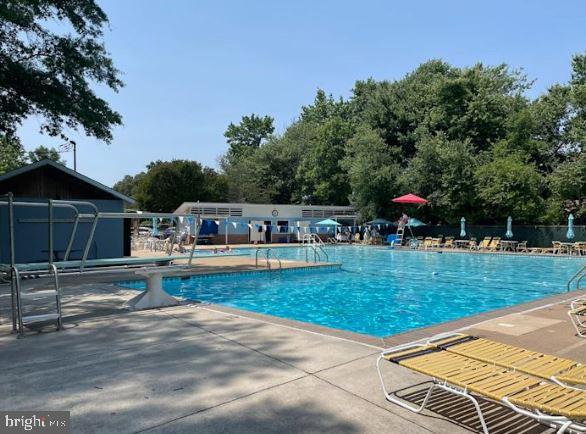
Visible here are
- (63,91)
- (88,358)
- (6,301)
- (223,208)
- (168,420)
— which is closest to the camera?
(168,420)

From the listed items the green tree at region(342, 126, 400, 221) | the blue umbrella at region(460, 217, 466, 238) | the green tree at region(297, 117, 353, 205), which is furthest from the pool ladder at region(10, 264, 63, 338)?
the green tree at region(297, 117, 353, 205)

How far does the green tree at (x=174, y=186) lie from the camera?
4756cm

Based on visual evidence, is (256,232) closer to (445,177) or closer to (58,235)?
(445,177)

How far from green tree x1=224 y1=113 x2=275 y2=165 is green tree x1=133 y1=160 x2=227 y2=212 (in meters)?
20.8

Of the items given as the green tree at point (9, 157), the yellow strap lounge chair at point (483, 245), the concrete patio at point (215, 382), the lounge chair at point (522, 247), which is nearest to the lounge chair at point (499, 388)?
the concrete patio at point (215, 382)

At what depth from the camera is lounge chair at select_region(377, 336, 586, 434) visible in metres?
2.70

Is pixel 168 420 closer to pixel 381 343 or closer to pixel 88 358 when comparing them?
pixel 88 358

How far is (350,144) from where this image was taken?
36.8 m

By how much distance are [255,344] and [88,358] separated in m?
1.82

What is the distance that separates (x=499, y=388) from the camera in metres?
3.04

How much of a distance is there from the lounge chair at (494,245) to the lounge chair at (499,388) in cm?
2508

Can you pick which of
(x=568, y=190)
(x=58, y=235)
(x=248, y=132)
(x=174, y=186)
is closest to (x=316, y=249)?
(x=58, y=235)

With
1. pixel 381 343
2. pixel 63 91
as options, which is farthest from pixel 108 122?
pixel 381 343

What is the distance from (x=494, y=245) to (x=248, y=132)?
4906cm
